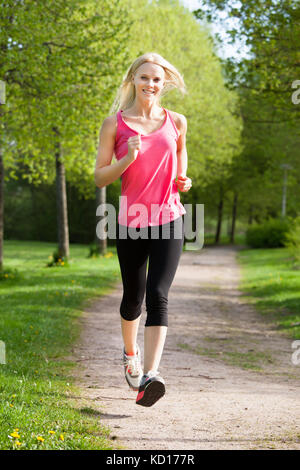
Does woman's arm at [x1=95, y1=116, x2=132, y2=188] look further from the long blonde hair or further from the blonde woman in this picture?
the long blonde hair

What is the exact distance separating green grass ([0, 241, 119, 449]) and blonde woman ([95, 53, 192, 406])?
546 millimetres

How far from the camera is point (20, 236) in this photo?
4391cm

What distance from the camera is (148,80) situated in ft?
13.9

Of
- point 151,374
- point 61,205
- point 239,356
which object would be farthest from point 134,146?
point 61,205

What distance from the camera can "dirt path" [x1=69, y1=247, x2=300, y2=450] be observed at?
3.96 meters

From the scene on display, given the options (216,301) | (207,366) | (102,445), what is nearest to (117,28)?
(216,301)

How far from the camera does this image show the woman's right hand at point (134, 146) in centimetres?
390

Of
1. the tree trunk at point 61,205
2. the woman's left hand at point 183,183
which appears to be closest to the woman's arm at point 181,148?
the woman's left hand at point 183,183

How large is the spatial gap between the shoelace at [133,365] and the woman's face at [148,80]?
190cm

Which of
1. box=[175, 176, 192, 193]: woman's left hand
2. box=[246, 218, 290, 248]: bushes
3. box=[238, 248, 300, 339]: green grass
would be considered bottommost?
box=[246, 218, 290, 248]: bushes

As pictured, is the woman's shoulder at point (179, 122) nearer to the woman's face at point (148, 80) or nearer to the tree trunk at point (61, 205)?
the woman's face at point (148, 80)

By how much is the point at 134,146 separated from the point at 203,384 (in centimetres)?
261

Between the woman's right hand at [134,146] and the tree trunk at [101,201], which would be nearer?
the woman's right hand at [134,146]

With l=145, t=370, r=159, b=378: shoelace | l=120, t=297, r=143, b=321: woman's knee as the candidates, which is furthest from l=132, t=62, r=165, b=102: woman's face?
l=145, t=370, r=159, b=378: shoelace
